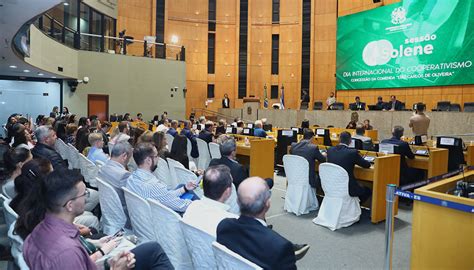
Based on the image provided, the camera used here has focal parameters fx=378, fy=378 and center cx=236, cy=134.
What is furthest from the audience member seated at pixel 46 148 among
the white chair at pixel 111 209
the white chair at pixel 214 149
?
the white chair at pixel 214 149

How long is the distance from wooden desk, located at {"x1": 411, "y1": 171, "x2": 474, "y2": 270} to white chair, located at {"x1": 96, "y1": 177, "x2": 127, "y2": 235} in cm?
236

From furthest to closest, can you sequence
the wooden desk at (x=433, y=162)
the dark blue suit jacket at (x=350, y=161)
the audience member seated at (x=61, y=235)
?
the wooden desk at (x=433, y=162)
the dark blue suit jacket at (x=350, y=161)
the audience member seated at (x=61, y=235)

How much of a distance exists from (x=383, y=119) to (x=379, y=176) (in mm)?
7900

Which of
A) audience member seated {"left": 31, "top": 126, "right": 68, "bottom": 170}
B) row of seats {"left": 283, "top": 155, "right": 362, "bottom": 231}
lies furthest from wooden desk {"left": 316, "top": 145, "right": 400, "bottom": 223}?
audience member seated {"left": 31, "top": 126, "right": 68, "bottom": 170}

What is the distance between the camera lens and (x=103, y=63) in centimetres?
1477

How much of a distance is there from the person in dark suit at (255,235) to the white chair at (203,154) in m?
5.36

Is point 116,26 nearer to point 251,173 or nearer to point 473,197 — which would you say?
point 251,173

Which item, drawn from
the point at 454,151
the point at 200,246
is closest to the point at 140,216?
the point at 200,246

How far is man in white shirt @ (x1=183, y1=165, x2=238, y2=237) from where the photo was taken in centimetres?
246

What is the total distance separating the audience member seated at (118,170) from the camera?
11.8 ft

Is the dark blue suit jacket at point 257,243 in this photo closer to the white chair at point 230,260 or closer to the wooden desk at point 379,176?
the white chair at point 230,260

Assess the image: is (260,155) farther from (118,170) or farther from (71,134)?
(118,170)

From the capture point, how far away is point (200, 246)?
7.36 feet

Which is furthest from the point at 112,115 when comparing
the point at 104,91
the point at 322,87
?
the point at 322,87
